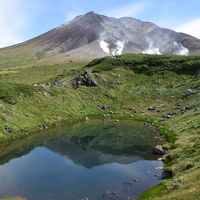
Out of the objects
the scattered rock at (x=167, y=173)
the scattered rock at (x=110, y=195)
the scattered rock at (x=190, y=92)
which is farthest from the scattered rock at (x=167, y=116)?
the scattered rock at (x=110, y=195)

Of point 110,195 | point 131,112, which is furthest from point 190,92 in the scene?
point 110,195

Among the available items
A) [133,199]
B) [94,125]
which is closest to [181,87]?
[94,125]

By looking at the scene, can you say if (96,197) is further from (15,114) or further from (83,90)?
(83,90)

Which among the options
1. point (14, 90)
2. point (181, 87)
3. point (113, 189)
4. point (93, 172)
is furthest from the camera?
point (181, 87)

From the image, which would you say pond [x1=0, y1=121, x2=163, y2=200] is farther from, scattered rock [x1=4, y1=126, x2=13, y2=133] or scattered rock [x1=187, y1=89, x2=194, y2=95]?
scattered rock [x1=187, y1=89, x2=194, y2=95]

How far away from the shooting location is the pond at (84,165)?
70.0 m

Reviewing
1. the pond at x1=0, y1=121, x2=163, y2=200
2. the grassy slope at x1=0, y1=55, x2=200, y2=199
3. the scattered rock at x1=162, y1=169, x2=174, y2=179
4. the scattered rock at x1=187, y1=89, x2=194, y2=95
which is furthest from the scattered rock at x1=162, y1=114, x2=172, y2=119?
the scattered rock at x1=162, y1=169, x2=174, y2=179

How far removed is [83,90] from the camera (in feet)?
655

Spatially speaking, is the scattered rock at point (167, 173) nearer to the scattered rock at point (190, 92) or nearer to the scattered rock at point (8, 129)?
the scattered rock at point (8, 129)

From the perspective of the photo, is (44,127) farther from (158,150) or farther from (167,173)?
(167,173)

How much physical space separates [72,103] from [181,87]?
58.6 meters

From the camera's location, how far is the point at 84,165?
9281cm

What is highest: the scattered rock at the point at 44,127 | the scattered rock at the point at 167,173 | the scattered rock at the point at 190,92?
the scattered rock at the point at 190,92

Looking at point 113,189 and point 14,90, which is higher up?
point 14,90
